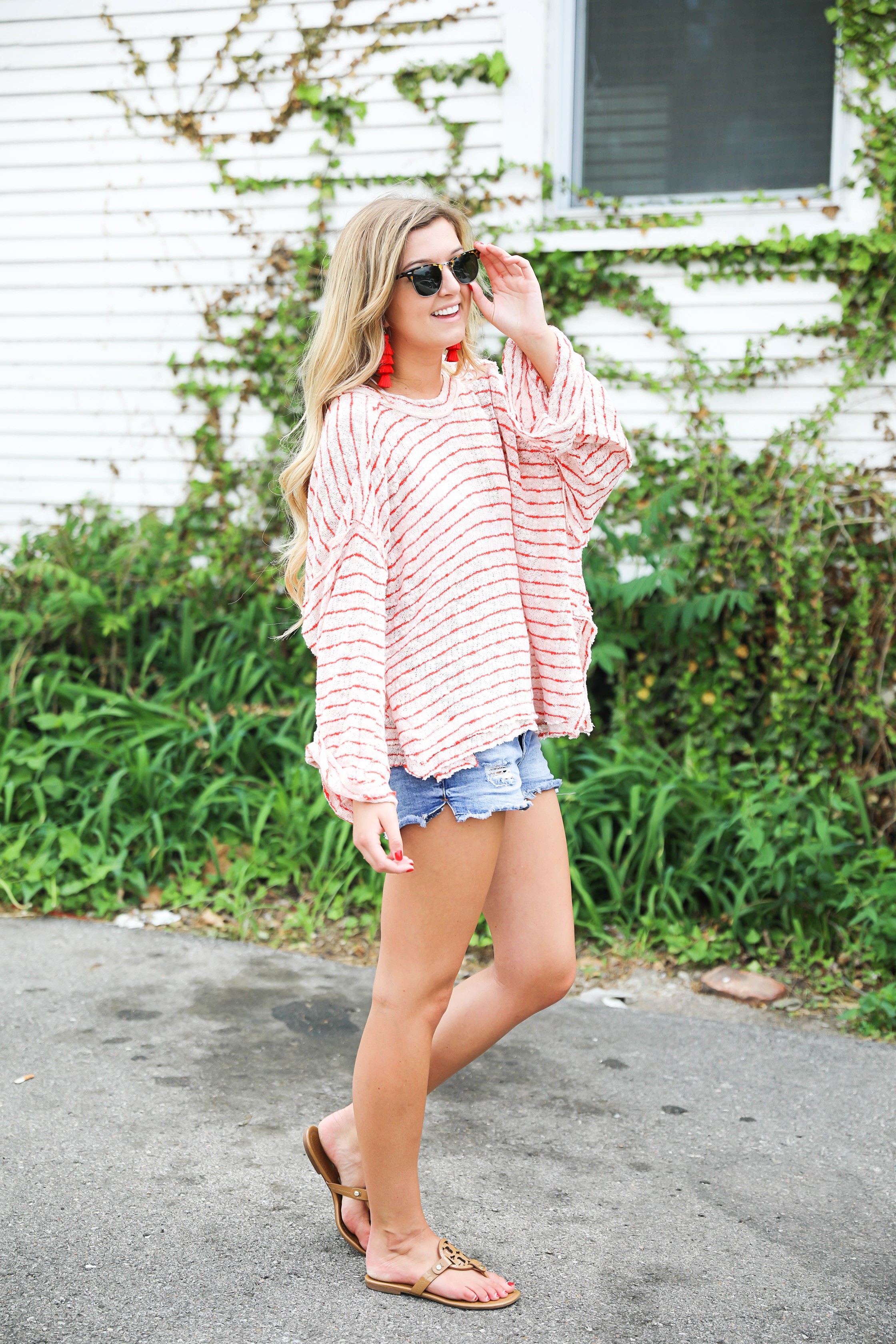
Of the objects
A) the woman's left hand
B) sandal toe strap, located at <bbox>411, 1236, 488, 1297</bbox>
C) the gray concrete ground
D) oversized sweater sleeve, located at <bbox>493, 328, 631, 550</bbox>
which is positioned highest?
the woman's left hand

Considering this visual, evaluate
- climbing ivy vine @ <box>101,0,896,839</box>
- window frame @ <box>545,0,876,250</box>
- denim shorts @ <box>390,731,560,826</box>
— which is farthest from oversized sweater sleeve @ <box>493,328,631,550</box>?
window frame @ <box>545,0,876,250</box>

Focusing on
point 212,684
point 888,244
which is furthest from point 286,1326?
point 888,244

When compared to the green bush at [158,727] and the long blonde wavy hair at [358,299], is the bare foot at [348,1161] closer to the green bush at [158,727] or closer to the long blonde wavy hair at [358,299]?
the long blonde wavy hair at [358,299]

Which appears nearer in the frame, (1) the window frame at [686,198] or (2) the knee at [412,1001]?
(2) the knee at [412,1001]

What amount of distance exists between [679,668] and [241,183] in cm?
306

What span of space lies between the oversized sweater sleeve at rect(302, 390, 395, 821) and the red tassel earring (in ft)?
0.30

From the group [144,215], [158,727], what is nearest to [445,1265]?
[158,727]

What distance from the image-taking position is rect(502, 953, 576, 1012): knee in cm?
208

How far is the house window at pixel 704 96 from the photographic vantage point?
16.2ft

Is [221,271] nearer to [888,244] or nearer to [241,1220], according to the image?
[888,244]

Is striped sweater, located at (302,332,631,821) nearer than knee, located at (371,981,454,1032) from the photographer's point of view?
Yes

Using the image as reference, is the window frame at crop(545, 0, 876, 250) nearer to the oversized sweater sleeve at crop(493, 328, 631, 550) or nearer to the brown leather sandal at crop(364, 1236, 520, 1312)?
the oversized sweater sleeve at crop(493, 328, 631, 550)

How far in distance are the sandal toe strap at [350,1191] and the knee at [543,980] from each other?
0.48 meters

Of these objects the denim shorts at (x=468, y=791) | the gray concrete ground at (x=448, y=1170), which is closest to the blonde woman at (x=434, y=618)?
the denim shorts at (x=468, y=791)
